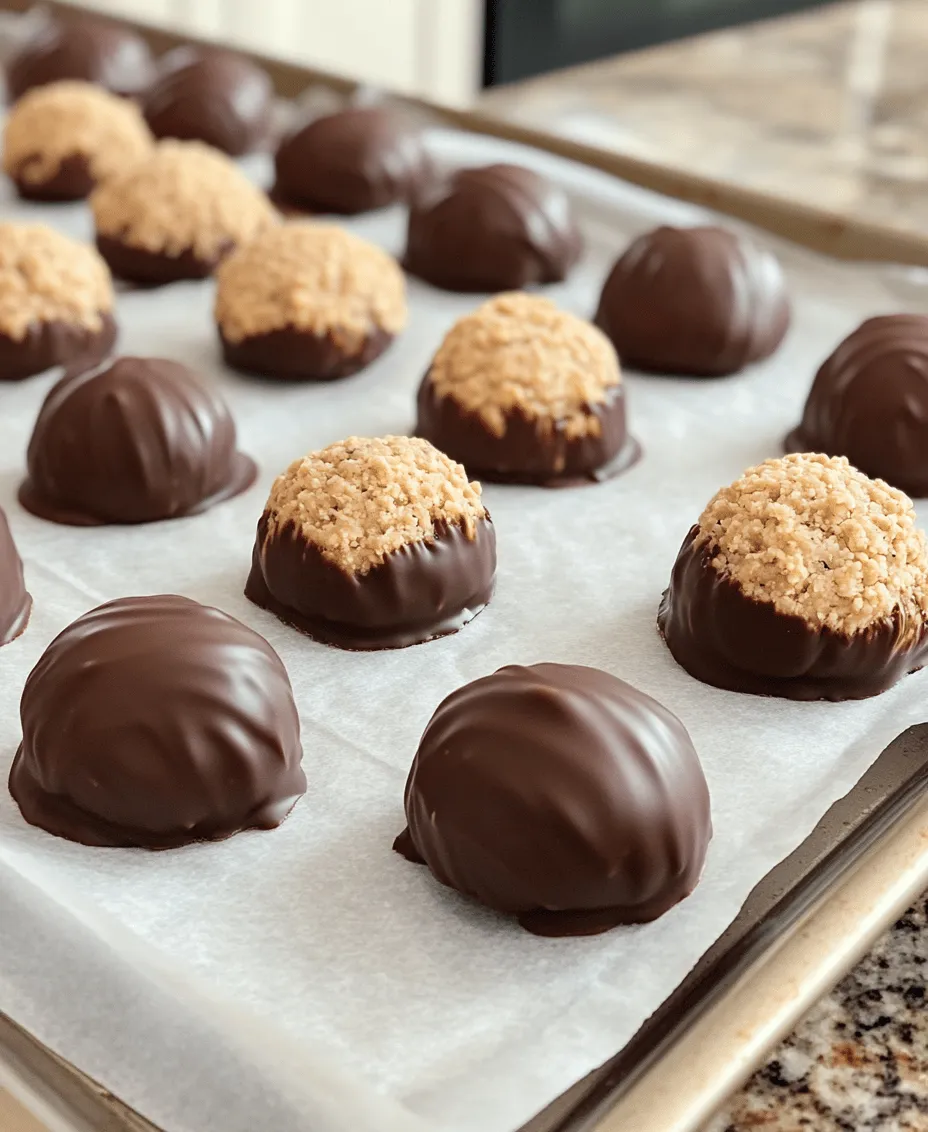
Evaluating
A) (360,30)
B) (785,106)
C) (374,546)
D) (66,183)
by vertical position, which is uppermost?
(374,546)

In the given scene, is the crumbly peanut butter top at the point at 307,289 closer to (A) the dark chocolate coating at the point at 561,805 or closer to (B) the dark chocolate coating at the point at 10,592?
(B) the dark chocolate coating at the point at 10,592

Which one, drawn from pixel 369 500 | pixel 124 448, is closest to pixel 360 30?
pixel 124 448

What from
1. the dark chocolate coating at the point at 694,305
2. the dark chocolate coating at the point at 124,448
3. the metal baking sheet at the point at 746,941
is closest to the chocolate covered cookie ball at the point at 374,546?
the dark chocolate coating at the point at 124,448

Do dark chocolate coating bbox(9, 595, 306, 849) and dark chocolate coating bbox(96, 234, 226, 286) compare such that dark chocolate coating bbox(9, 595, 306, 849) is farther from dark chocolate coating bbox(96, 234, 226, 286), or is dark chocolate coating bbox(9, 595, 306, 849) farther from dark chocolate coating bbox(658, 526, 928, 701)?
dark chocolate coating bbox(96, 234, 226, 286)

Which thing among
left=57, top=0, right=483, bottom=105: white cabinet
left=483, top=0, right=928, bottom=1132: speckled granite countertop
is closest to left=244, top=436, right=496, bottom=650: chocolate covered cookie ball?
left=483, top=0, right=928, bottom=1132: speckled granite countertop

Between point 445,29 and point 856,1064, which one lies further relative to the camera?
point 445,29

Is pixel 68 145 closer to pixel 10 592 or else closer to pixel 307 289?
pixel 307 289

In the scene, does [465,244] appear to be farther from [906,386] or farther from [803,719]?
[803,719]

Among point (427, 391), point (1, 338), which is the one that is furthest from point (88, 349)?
point (427, 391)
